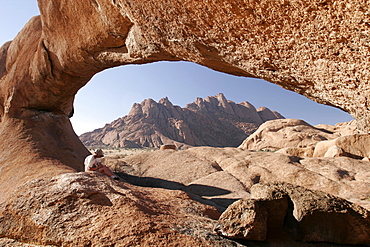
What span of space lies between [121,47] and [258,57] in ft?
13.8

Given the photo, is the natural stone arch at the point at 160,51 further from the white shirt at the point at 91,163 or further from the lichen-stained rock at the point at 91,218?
the lichen-stained rock at the point at 91,218

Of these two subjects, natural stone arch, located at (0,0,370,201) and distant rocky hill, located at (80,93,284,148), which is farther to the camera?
distant rocky hill, located at (80,93,284,148)

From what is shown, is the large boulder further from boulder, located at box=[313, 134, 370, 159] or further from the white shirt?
the white shirt

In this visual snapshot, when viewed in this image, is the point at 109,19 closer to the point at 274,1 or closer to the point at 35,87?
the point at 274,1

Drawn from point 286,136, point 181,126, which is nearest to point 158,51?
point 286,136


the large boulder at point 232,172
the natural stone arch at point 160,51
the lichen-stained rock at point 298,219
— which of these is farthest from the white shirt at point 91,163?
the lichen-stained rock at point 298,219

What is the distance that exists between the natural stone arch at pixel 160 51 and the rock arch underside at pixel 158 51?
1cm

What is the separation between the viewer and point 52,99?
9.18 metres

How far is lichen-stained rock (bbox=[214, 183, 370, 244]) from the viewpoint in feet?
9.04

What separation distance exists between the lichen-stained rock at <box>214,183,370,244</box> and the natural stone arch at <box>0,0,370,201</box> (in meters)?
1.16

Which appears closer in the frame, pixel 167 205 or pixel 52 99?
pixel 167 205

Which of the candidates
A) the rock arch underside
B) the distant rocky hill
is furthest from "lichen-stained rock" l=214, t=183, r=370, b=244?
the distant rocky hill

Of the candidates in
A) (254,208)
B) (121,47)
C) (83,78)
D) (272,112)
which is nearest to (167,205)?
(254,208)

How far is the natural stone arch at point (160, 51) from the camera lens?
7.77 feet
